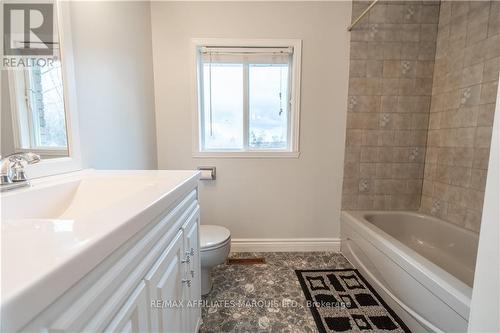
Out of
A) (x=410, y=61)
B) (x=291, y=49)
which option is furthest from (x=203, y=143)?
(x=410, y=61)

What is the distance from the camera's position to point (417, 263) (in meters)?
1.30

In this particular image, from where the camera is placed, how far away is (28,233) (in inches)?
17.1

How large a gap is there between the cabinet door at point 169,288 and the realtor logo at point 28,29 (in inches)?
34.6

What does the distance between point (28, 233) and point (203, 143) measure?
1.80 m

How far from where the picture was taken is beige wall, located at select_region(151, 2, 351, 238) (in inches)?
78.3

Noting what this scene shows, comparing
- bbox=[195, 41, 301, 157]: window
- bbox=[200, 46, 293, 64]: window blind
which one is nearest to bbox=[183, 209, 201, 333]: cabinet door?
bbox=[195, 41, 301, 157]: window

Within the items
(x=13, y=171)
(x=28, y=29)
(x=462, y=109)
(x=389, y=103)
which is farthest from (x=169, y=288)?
(x=462, y=109)

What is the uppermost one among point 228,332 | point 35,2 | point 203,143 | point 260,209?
point 35,2

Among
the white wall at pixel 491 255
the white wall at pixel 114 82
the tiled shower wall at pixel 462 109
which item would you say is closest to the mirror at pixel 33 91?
the white wall at pixel 114 82

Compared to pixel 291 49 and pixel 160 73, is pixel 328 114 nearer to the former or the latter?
pixel 291 49

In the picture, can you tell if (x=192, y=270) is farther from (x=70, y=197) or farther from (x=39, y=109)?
(x=39, y=109)

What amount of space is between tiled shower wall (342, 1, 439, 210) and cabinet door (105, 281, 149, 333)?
76.9 inches

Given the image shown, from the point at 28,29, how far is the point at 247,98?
1493 mm

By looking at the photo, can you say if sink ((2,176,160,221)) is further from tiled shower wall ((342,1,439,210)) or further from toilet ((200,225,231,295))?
tiled shower wall ((342,1,439,210))
